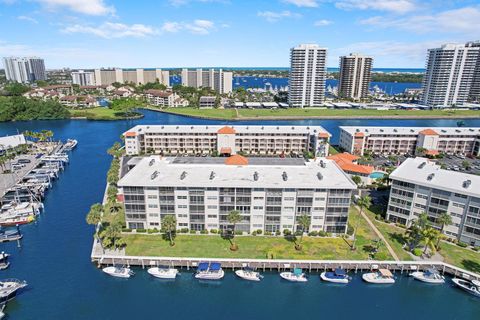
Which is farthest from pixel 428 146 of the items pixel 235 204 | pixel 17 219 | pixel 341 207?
pixel 17 219

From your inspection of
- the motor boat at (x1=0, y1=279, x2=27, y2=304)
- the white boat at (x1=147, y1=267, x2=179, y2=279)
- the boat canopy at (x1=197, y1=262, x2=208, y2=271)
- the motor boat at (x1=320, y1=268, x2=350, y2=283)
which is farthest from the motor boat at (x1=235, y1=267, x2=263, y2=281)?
the motor boat at (x1=0, y1=279, x2=27, y2=304)

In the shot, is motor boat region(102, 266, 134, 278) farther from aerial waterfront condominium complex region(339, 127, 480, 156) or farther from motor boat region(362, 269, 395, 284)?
aerial waterfront condominium complex region(339, 127, 480, 156)

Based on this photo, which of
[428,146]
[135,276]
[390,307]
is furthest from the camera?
[428,146]

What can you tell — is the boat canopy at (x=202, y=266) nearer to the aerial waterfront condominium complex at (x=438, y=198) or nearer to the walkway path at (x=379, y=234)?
A: the walkway path at (x=379, y=234)

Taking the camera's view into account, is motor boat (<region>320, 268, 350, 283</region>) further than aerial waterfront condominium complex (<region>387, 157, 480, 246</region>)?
No

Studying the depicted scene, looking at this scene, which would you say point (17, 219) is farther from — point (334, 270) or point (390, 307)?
point (390, 307)

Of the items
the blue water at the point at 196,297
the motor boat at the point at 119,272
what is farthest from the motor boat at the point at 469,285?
the motor boat at the point at 119,272
